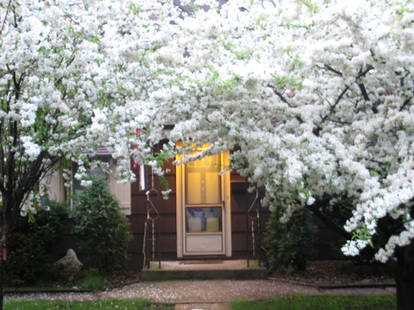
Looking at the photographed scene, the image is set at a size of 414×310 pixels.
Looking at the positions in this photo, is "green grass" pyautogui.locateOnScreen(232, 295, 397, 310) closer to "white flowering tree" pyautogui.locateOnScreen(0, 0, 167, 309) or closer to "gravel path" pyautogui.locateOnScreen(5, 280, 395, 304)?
"gravel path" pyautogui.locateOnScreen(5, 280, 395, 304)

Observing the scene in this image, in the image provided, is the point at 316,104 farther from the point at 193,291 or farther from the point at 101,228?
the point at 101,228

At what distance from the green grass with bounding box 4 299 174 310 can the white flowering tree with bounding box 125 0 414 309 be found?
2.53 m

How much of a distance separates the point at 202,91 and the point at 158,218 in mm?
5077

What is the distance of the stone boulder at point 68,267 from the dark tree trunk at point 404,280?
18.7 ft

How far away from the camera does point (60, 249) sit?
9430 millimetres

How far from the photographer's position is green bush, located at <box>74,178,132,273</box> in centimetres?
854

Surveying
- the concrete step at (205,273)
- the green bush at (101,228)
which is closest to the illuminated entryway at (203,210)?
the concrete step at (205,273)

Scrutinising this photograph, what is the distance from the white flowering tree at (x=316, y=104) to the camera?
4152mm

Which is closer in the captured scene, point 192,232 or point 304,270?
point 304,270

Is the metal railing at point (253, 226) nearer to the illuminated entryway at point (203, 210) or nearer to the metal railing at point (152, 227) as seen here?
the illuminated entryway at point (203, 210)

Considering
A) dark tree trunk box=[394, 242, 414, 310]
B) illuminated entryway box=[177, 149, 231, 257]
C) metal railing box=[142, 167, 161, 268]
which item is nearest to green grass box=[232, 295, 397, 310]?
dark tree trunk box=[394, 242, 414, 310]

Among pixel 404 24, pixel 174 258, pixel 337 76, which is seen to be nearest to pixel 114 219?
pixel 174 258

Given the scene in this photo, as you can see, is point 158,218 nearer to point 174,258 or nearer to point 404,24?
point 174,258

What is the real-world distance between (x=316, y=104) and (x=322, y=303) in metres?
2.93
